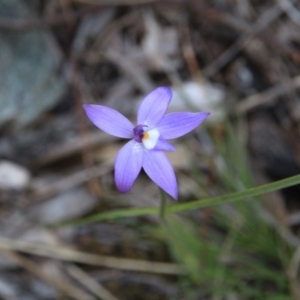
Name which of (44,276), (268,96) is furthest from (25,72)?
(268,96)

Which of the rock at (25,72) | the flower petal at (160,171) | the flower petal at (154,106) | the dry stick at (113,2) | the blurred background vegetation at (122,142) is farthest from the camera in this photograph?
the dry stick at (113,2)

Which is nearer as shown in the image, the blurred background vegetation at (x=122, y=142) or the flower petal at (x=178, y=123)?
the flower petal at (x=178, y=123)

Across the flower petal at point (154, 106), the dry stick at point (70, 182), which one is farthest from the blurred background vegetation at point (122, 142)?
the flower petal at point (154, 106)

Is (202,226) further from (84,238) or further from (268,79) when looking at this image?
(268,79)

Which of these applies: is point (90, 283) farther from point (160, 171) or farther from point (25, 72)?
point (160, 171)

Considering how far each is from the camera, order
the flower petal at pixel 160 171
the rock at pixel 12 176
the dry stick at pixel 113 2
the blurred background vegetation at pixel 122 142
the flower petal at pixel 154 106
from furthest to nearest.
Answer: the dry stick at pixel 113 2
the rock at pixel 12 176
the blurred background vegetation at pixel 122 142
the flower petal at pixel 154 106
the flower petal at pixel 160 171

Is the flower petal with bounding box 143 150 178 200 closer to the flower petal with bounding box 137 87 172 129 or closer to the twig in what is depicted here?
the flower petal with bounding box 137 87 172 129

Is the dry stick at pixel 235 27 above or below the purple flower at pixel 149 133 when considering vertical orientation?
above

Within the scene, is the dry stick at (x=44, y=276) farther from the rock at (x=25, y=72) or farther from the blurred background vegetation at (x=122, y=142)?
the rock at (x=25, y=72)
